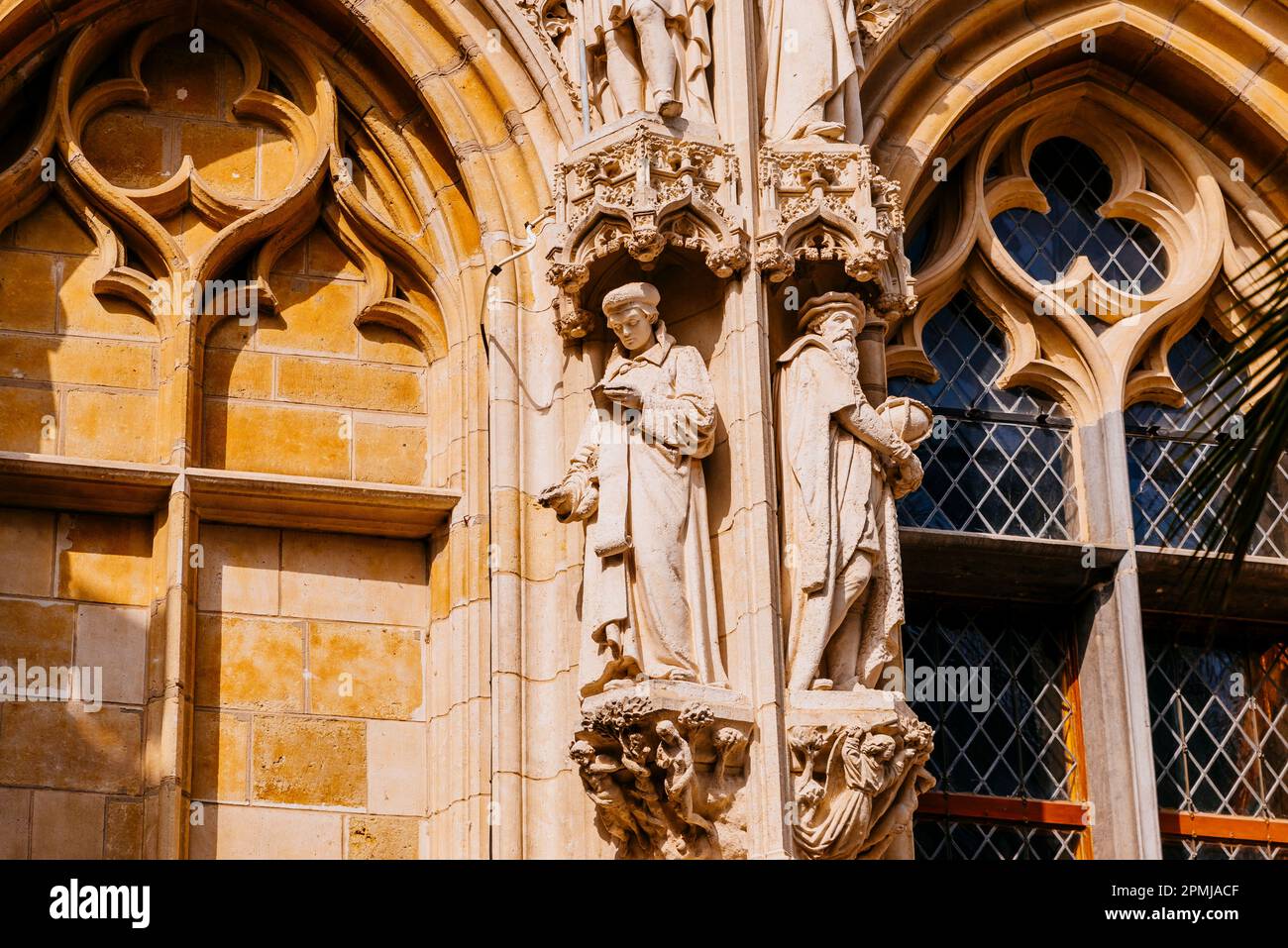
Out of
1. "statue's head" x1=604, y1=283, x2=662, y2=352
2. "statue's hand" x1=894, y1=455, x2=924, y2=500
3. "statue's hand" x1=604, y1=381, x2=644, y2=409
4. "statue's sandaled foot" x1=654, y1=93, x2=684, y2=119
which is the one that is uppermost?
"statue's sandaled foot" x1=654, y1=93, x2=684, y2=119

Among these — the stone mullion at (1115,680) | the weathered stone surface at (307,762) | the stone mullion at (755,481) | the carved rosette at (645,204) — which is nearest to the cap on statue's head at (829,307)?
the stone mullion at (755,481)

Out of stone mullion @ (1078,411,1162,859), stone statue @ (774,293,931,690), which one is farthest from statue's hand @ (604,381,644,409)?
stone mullion @ (1078,411,1162,859)

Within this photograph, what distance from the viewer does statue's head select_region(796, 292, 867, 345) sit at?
13.7m

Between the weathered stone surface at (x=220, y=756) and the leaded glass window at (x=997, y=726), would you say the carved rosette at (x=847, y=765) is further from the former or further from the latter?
the weathered stone surface at (x=220, y=756)

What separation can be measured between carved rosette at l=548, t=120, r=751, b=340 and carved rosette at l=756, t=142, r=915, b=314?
15 centimetres

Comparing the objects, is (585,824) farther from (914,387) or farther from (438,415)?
(914,387)

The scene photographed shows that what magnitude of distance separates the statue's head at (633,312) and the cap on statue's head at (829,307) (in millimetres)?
693

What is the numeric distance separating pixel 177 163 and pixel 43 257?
0.79m

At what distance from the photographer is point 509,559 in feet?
45.0

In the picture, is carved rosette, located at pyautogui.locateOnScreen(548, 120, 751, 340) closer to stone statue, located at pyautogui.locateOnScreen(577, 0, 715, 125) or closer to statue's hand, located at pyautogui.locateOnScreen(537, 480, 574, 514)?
stone statue, located at pyautogui.locateOnScreen(577, 0, 715, 125)

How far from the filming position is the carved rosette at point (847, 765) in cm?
1278

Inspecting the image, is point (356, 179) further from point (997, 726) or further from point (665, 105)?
point (997, 726)
